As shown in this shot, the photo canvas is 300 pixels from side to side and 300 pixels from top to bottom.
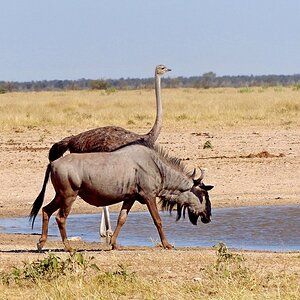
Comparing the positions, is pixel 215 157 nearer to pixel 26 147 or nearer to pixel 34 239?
pixel 26 147

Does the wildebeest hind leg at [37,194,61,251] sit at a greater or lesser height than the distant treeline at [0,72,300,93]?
greater

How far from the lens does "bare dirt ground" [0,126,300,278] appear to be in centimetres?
929

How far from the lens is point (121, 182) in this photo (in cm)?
995

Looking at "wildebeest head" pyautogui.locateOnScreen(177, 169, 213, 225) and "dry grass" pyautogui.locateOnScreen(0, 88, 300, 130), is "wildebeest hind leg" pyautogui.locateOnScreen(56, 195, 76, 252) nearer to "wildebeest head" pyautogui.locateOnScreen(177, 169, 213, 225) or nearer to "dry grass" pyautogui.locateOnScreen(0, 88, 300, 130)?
"wildebeest head" pyautogui.locateOnScreen(177, 169, 213, 225)

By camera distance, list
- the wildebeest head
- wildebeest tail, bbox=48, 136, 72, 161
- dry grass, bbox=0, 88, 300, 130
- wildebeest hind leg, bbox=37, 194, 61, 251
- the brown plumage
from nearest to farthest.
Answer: wildebeest hind leg, bbox=37, 194, 61, 251, the wildebeest head, the brown plumage, wildebeest tail, bbox=48, 136, 72, 161, dry grass, bbox=0, 88, 300, 130

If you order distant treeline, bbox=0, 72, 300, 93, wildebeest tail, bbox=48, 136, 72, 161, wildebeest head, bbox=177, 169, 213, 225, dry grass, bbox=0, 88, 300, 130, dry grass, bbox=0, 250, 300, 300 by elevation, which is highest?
wildebeest tail, bbox=48, 136, 72, 161

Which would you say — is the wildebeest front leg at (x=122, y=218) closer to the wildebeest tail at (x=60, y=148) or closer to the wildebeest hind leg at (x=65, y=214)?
Answer: the wildebeest hind leg at (x=65, y=214)

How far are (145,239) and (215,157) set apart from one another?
769cm

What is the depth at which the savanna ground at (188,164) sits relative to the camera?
757 cm

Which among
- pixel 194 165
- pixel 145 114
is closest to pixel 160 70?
pixel 194 165

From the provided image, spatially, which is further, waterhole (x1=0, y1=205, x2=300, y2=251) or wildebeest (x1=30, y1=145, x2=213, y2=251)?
waterhole (x1=0, y1=205, x2=300, y2=251)

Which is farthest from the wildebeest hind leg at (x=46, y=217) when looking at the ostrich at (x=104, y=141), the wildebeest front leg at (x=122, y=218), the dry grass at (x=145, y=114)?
the dry grass at (x=145, y=114)

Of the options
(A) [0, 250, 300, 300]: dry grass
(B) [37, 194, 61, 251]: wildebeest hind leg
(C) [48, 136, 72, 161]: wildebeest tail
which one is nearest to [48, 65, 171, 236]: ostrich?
(C) [48, 136, 72, 161]: wildebeest tail

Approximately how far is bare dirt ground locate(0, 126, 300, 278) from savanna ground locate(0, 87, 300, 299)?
0.7 inches
